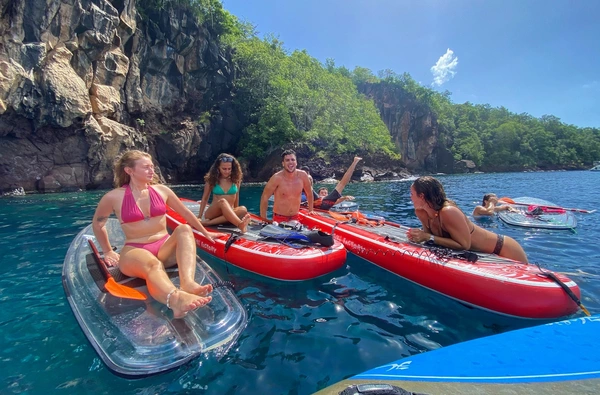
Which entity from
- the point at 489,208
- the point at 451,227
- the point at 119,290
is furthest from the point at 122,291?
the point at 489,208

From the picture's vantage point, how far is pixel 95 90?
2070cm

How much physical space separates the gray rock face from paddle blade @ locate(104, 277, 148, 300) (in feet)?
64.8

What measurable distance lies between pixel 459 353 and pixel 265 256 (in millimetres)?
2680

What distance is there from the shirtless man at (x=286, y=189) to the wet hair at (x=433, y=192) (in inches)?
99.1

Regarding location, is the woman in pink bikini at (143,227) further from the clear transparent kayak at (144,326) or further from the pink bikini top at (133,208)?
the clear transparent kayak at (144,326)

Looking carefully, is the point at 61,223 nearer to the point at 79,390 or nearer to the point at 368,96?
the point at 79,390

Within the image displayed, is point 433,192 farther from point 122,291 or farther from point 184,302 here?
point 122,291

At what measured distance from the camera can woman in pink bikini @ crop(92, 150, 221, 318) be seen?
304cm

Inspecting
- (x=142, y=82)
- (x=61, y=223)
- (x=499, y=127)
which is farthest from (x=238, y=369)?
(x=499, y=127)

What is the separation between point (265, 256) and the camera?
169 inches

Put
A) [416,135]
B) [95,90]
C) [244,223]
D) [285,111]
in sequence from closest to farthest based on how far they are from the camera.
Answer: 1. [244,223]
2. [95,90]
3. [285,111]
4. [416,135]

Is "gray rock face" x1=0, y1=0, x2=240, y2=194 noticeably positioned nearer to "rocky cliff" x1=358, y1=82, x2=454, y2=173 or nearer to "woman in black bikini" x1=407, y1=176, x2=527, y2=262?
→ "woman in black bikini" x1=407, y1=176, x2=527, y2=262

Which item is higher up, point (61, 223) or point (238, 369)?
point (238, 369)

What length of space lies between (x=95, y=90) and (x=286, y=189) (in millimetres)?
21014
